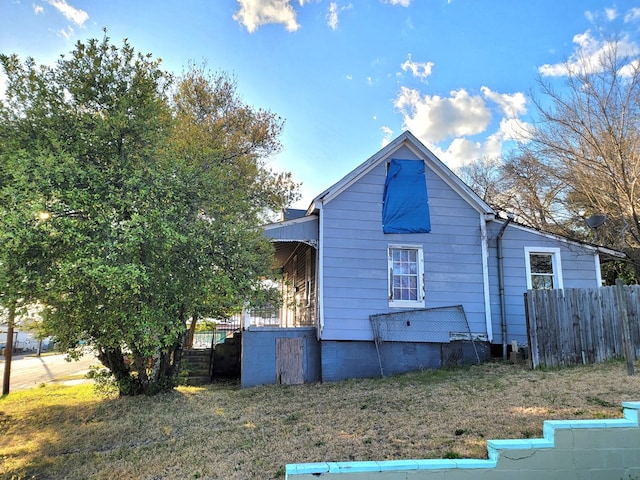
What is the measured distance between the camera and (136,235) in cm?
621

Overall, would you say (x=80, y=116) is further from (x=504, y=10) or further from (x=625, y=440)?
(x=504, y=10)

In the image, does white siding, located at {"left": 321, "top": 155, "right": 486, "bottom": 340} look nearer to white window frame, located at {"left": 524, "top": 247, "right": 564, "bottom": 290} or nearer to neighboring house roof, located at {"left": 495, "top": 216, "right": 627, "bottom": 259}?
neighboring house roof, located at {"left": 495, "top": 216, "right": 627, "bottom": 259}

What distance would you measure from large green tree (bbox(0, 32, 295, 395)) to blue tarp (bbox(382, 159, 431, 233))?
386 centimetres

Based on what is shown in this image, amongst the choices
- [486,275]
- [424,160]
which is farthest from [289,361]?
[424,160]

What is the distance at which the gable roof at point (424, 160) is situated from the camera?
11203mm

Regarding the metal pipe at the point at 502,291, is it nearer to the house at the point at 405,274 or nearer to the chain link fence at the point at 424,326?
the house at the point at 405,274

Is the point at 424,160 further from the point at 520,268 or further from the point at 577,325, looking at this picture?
the point at 577,325

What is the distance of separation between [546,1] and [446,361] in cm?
946

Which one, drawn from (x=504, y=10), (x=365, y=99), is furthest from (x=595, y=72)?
(x=365, y=99)

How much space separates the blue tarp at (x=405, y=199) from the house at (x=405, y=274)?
27 mm

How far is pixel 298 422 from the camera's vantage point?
6965 mm

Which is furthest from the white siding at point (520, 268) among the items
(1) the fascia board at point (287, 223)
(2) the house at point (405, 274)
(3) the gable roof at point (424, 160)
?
(1) the fascia board at point (287, 223)

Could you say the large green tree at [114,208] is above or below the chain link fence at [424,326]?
above

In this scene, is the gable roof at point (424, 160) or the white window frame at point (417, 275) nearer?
the white window frame at point (417, 275)
